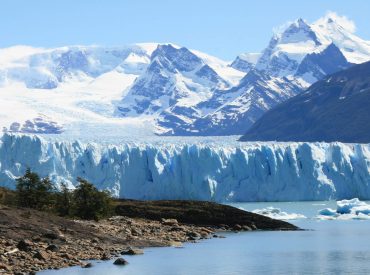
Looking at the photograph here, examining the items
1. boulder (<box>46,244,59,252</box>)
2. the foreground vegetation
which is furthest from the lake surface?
the foreground vegetation

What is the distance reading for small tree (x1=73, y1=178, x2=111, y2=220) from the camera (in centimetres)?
4234

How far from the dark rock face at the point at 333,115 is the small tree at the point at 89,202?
115880mm

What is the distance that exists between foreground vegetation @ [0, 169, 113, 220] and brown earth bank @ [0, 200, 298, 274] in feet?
2.86

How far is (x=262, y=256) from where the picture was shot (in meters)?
34.2

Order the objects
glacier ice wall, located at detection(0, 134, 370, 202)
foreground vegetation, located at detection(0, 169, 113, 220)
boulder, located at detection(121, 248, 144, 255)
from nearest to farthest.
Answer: boulder, located at detection(121, 248, 144, 255), foreground vegetation, located at detection(0, 169, 113, 220), glacier ice wall, located at detection(0, 134, 370, 202)

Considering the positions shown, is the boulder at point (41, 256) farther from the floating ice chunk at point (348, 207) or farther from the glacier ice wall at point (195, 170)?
the glacier ice wall at point (195, 170)

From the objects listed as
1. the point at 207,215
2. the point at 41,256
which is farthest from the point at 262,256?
the point at 207,215

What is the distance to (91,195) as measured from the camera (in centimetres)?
4322

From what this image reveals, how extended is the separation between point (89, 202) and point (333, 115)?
14093cm

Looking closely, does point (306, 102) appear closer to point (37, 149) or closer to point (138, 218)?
point (37, 149)

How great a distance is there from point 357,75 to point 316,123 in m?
14.7

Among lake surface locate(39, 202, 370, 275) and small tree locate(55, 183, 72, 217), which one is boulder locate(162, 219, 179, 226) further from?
small tree locate(55, 183, 72, 217)

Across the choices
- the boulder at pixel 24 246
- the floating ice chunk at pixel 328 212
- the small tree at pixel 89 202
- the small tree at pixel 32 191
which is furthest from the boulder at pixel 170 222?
the boulder at pixel 24 246

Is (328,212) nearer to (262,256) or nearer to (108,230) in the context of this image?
(108,230)
